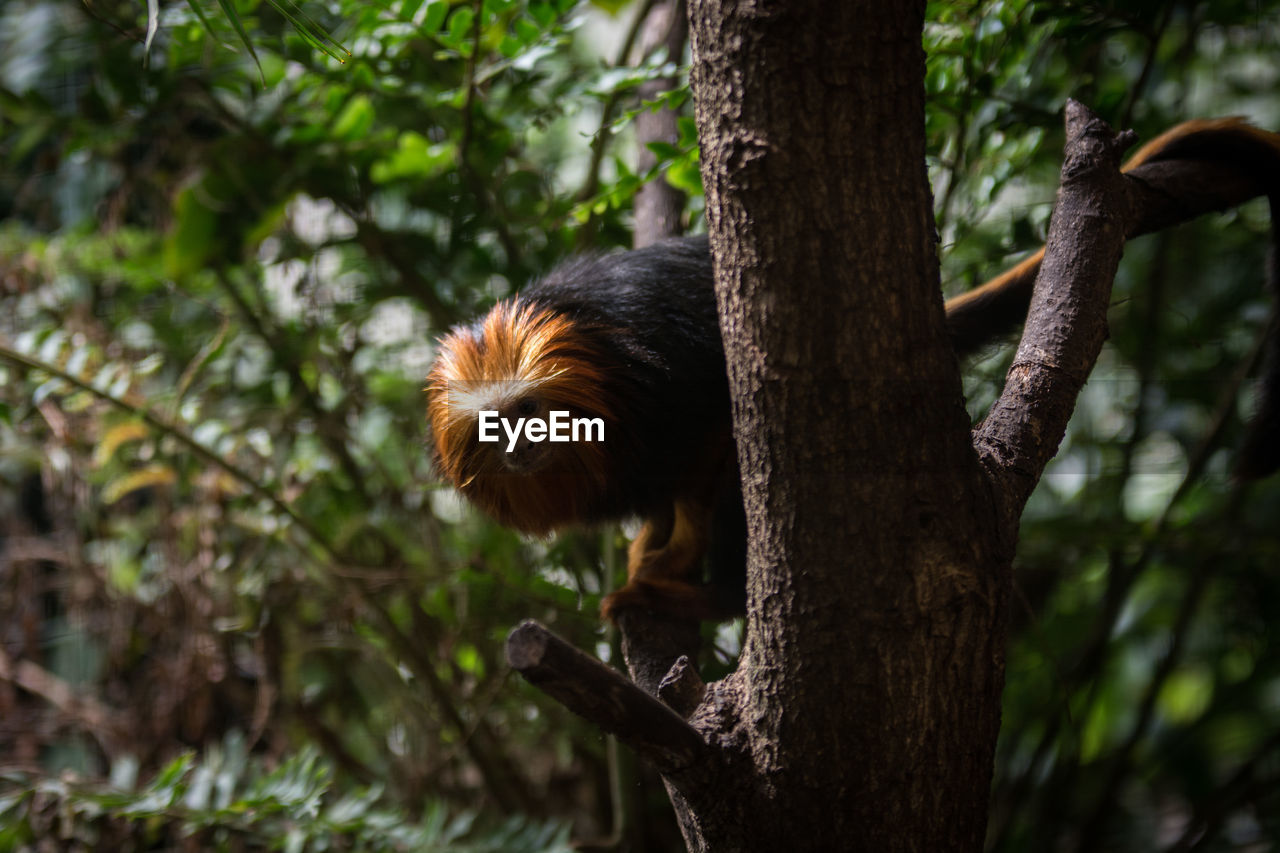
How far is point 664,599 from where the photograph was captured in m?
1.37

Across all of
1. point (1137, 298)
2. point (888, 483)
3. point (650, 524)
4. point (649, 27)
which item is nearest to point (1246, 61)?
point (1137, 298)

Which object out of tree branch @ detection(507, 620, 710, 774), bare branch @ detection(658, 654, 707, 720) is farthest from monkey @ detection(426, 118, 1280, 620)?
tree branch @ detection(507, 620, 710, 774)

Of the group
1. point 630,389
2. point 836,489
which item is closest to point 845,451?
point 836,489

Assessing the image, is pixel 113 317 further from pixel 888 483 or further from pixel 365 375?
pixel 888 483

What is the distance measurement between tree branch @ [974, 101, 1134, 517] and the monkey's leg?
0.58 m

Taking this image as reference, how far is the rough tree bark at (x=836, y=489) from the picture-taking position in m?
0.71

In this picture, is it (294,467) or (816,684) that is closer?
(816,684)

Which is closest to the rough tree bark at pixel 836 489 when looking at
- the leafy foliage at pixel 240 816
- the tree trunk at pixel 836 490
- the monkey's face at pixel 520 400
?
the tree trunk at pixel 836 490

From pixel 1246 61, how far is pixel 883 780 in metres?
2.42

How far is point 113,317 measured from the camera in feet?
7.06

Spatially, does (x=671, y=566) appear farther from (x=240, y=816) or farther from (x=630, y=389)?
(x=240, y=816)

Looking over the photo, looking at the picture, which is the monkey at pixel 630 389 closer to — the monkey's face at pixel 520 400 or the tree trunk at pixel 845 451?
the monkey's face at pixel 520 400

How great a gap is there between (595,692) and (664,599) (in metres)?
0.72

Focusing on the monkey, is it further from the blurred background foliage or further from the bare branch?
the bare branch
